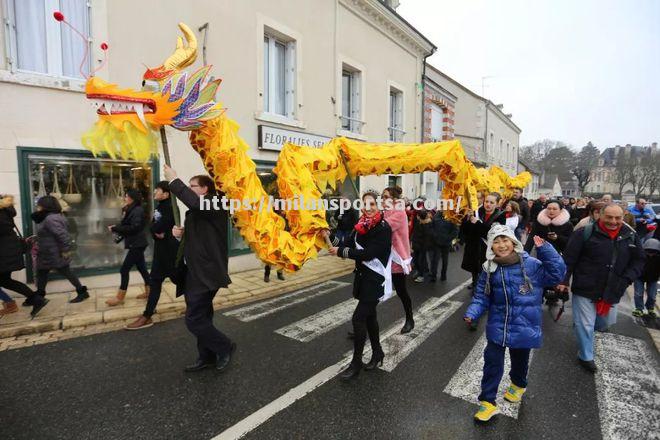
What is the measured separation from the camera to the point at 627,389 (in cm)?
331

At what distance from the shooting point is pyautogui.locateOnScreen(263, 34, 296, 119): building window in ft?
28.1

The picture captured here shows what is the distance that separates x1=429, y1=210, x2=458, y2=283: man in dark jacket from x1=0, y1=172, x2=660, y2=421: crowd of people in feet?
4.57

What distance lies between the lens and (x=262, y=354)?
391 cm

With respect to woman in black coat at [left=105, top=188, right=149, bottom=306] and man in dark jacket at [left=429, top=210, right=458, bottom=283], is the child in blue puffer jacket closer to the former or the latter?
man in dark jacket at [left=429, top=210, right=458, bottom=283]

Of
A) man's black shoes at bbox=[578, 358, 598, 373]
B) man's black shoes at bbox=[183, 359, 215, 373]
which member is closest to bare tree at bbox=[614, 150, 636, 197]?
man's black shoes at bbox=[578, 358, 598, 373]

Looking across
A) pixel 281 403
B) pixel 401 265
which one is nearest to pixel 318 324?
pixel 401 265

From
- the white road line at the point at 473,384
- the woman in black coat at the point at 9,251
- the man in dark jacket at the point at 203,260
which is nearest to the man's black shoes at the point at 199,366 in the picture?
the man in dark jacket at the point at 203,260

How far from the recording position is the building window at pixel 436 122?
16.4 metres

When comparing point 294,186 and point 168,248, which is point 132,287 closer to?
point 168,248

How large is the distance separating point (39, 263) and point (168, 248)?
2.05 m

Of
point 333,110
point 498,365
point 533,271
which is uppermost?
point 333,110

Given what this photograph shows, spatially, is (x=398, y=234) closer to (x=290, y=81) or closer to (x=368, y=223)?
(x=368, y=223)

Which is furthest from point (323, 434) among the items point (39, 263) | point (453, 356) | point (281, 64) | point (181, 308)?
point (281, 64)

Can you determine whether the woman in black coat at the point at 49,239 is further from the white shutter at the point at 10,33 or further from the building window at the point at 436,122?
the building window at the point at 436,122
